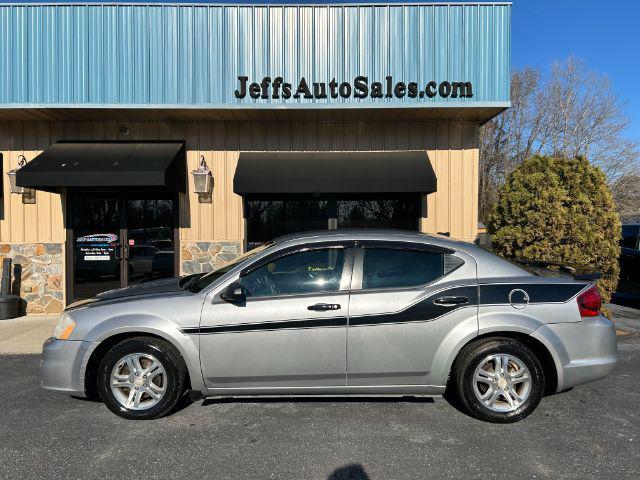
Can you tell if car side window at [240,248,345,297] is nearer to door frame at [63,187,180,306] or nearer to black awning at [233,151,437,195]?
black awning at [233,151,437,195]

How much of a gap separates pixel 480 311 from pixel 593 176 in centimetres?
446

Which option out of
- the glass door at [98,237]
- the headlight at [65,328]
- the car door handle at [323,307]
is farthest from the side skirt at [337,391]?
the glass door at [98,237]

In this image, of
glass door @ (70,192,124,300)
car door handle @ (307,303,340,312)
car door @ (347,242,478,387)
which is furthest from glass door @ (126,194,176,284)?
car door @ (347,242,478,387)

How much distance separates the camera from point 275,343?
369 cm

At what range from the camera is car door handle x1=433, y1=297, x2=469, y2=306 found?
374 centimetres

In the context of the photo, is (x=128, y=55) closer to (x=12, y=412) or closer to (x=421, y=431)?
(x=12, y=412)

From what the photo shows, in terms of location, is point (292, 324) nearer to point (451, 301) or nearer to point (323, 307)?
point (323, 307)

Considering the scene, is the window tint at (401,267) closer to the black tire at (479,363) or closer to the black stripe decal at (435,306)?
the black stripe decal at (435,306)

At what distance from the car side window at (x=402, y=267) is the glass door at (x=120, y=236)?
6.02 m

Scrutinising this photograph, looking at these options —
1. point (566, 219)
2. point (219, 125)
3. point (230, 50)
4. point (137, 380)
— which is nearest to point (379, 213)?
point (566, 219)

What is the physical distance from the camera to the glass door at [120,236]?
8945 millimetres

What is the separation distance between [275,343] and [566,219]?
5.19 metres

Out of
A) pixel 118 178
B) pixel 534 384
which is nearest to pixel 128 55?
pixel 118 178

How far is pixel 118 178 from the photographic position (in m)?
7.57
